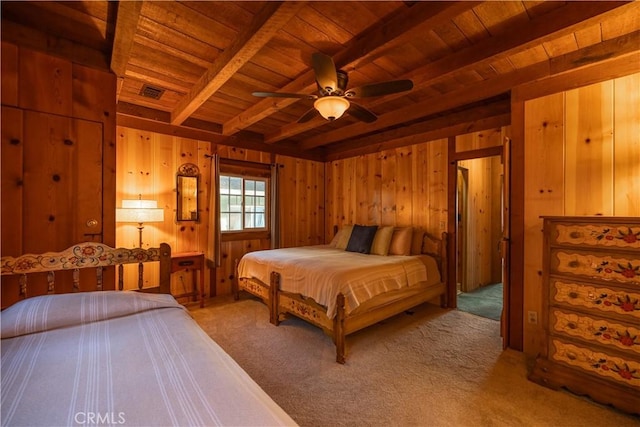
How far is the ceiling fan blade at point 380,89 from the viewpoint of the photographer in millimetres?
2002

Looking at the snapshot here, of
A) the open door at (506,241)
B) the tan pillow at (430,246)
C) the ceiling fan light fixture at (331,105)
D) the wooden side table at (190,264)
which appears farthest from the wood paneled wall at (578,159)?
the wooden side table at (190,264)

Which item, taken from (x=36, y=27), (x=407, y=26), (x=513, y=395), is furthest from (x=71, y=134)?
(x=513, y=395)

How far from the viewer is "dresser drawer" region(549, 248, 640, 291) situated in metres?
1.68

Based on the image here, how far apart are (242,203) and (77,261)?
104 inches

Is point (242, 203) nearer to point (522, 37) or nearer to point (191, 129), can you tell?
point (191, 129)

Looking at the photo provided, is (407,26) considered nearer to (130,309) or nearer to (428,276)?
(130,309)

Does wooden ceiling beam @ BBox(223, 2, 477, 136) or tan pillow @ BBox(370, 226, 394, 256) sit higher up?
wooden ceiling beam @ BBox(223, 2, 477, 136)

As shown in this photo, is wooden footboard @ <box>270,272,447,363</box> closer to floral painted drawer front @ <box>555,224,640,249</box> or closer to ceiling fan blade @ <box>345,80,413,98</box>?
floral painted drawer front @ <box>555,224,640,249</box>

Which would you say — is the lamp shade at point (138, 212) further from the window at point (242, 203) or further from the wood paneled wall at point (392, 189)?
the wood paneled wall at point (392, 189)

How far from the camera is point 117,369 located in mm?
925

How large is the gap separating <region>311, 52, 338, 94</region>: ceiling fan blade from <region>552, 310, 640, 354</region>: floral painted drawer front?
2.28 m

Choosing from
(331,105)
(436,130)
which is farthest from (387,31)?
(436,130)

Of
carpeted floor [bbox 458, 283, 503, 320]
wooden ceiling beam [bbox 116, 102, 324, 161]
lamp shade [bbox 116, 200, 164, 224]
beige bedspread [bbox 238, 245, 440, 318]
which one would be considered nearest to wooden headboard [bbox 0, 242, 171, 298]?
lamp shade [bbox 116, 200, 164, 224]

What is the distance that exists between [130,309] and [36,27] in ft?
7.20
